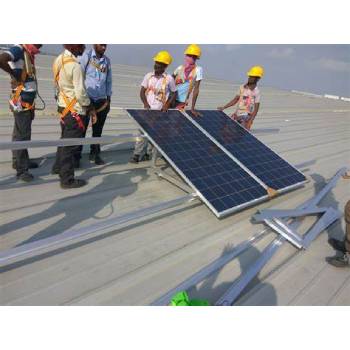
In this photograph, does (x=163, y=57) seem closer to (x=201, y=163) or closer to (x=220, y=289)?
(x=201, y=163)

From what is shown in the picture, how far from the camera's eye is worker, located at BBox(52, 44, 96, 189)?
4.26 m

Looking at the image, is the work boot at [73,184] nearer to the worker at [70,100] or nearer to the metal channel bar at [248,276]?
the worker at [70,100]

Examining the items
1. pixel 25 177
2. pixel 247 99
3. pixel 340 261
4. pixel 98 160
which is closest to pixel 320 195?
pixel 340 261

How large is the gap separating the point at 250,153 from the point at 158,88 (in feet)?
6.55

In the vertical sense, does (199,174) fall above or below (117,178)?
above

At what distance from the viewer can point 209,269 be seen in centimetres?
337

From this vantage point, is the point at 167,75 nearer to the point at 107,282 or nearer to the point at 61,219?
the point at 61,219

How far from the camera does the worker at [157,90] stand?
575 cm

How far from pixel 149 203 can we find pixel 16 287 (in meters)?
2.16

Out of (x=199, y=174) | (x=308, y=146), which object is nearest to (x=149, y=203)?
(x=199, y=174)

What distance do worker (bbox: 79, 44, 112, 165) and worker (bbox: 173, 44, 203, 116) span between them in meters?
1.45

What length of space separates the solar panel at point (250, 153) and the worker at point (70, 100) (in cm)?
233

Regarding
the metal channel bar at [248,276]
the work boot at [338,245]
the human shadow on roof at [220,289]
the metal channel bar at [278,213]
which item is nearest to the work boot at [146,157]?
the metal channel bar at [278,213]

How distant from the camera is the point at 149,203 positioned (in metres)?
4.69
